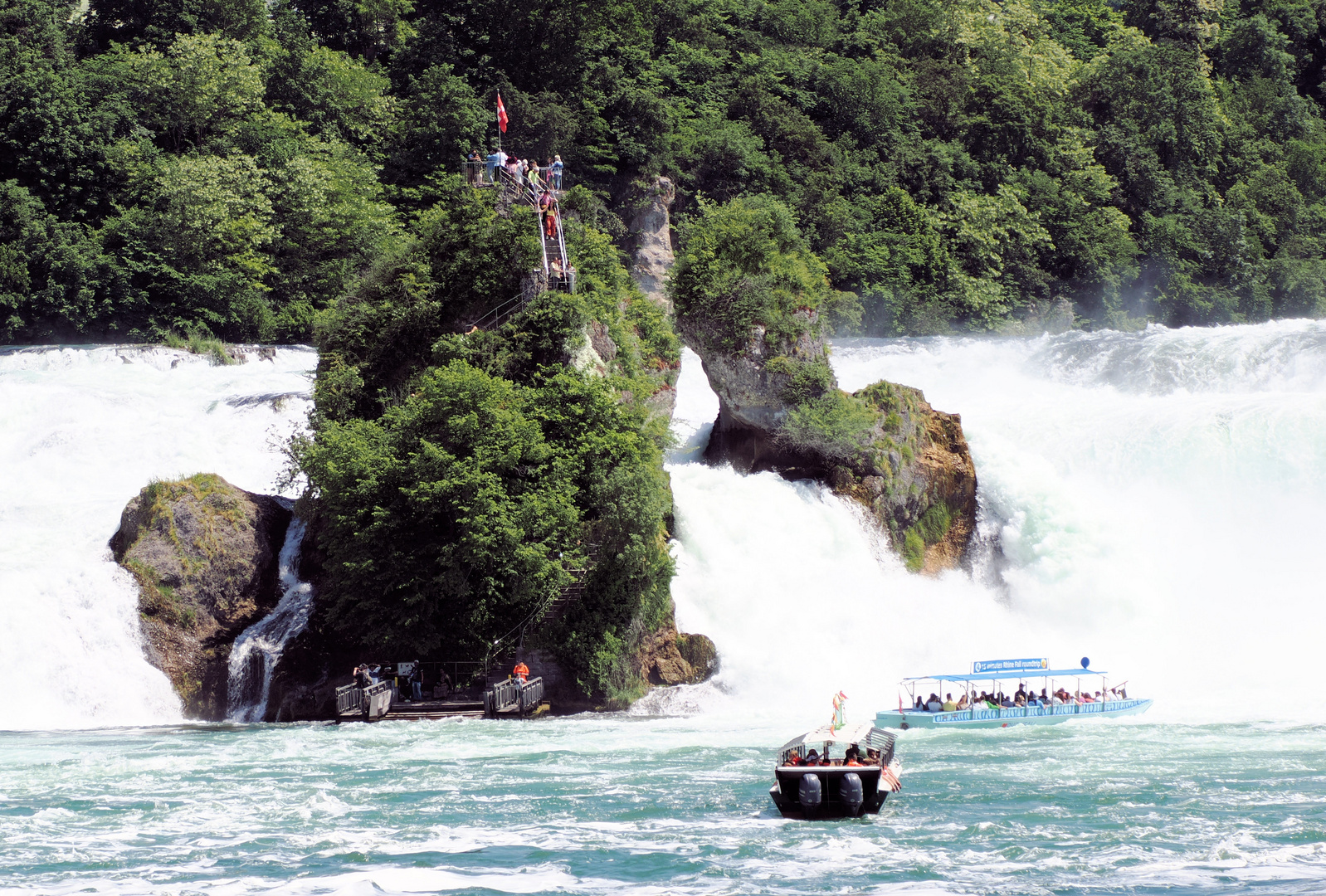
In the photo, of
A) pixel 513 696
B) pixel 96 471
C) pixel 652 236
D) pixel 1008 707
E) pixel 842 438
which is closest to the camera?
pixel 513 696

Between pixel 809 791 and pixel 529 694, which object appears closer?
pixel 809 791

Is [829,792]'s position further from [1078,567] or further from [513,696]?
[1078,567]

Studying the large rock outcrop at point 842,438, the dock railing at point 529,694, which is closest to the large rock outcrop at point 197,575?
the dock railing at point 529,694

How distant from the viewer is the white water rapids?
32719 mm

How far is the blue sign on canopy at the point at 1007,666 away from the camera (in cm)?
3284

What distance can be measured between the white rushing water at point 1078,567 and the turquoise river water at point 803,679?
9 centimetres

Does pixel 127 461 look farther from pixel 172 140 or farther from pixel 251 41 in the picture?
pixel 251 41

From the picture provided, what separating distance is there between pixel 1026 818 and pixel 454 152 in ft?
164

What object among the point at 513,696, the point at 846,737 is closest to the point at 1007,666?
the point at 846,737

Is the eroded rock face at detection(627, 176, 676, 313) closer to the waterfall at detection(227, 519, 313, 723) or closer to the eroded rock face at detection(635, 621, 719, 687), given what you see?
the eroded rock face at detection(635, 621, 719, 687)

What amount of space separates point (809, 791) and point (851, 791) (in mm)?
671

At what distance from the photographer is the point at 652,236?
6431 centimetres

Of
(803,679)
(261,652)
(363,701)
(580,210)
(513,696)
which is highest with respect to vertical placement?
(580,210)

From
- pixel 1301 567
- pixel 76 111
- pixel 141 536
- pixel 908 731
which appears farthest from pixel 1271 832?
pixel 76 111
